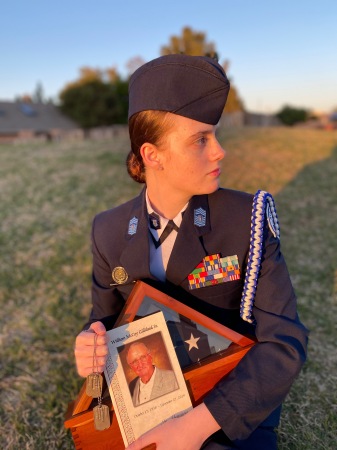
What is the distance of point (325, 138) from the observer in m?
14.0

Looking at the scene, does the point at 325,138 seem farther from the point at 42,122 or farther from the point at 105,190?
the point at 42,122

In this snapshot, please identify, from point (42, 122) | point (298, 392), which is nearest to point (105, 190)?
point (298, 392)

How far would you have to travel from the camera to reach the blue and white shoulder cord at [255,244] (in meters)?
1.85

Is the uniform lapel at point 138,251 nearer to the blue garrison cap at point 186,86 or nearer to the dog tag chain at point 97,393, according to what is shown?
the dog tag chain at point 97,393

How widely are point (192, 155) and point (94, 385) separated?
40.6 inches

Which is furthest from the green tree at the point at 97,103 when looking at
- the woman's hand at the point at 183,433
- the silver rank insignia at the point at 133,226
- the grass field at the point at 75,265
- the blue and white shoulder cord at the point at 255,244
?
the woman's hand at the point at 183,433

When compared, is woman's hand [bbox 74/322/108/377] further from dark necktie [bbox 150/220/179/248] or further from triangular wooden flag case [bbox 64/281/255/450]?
dark necktie [bbox 150/220/179/248]

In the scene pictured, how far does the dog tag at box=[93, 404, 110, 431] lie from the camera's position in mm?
1694

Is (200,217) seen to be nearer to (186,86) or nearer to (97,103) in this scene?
(186,86)

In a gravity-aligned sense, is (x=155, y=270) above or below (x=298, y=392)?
above

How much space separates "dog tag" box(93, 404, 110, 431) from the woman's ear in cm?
107

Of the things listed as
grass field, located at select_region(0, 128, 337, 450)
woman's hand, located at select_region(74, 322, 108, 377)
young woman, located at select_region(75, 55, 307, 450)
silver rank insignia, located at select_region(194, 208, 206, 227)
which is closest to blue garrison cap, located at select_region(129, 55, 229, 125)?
young woman, located at select_region(75, 55, 307, 450)

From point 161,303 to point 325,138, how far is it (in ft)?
44.6

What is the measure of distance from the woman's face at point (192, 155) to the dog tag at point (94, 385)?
35.1 inches
